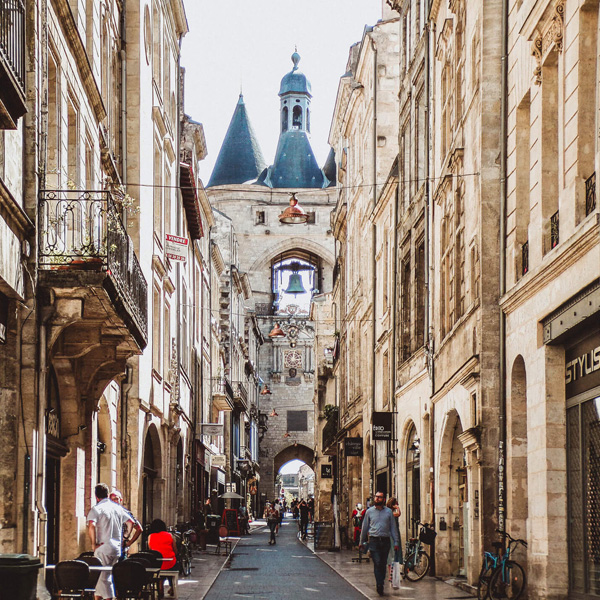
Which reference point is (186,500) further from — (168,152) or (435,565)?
(435,565)

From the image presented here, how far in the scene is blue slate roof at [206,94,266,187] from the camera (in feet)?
339

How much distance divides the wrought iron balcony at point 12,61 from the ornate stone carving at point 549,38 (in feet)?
20.5

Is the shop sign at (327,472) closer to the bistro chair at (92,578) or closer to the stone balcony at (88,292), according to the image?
the stone balcony at (88,292)

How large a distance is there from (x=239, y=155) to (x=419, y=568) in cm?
8406

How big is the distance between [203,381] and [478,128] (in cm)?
2812

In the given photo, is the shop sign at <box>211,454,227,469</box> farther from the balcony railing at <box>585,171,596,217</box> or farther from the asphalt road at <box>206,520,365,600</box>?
the balcony railing at <box>585,171,596,217</box>

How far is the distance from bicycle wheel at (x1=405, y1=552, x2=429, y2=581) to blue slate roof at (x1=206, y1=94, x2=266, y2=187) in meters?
80.2

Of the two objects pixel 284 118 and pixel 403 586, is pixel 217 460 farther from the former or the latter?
pixel 284 118

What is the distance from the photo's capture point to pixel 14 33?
12.5 m

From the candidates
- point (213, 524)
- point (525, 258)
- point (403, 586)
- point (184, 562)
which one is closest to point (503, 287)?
point (525, 258)

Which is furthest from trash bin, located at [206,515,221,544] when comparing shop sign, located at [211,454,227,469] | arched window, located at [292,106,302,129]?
arched window, located at [292,106,302,129]

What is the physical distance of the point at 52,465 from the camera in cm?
1791

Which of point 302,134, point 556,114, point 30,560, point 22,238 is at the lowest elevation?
point 30,560

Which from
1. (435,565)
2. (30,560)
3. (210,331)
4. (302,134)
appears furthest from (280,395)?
(30,560)
